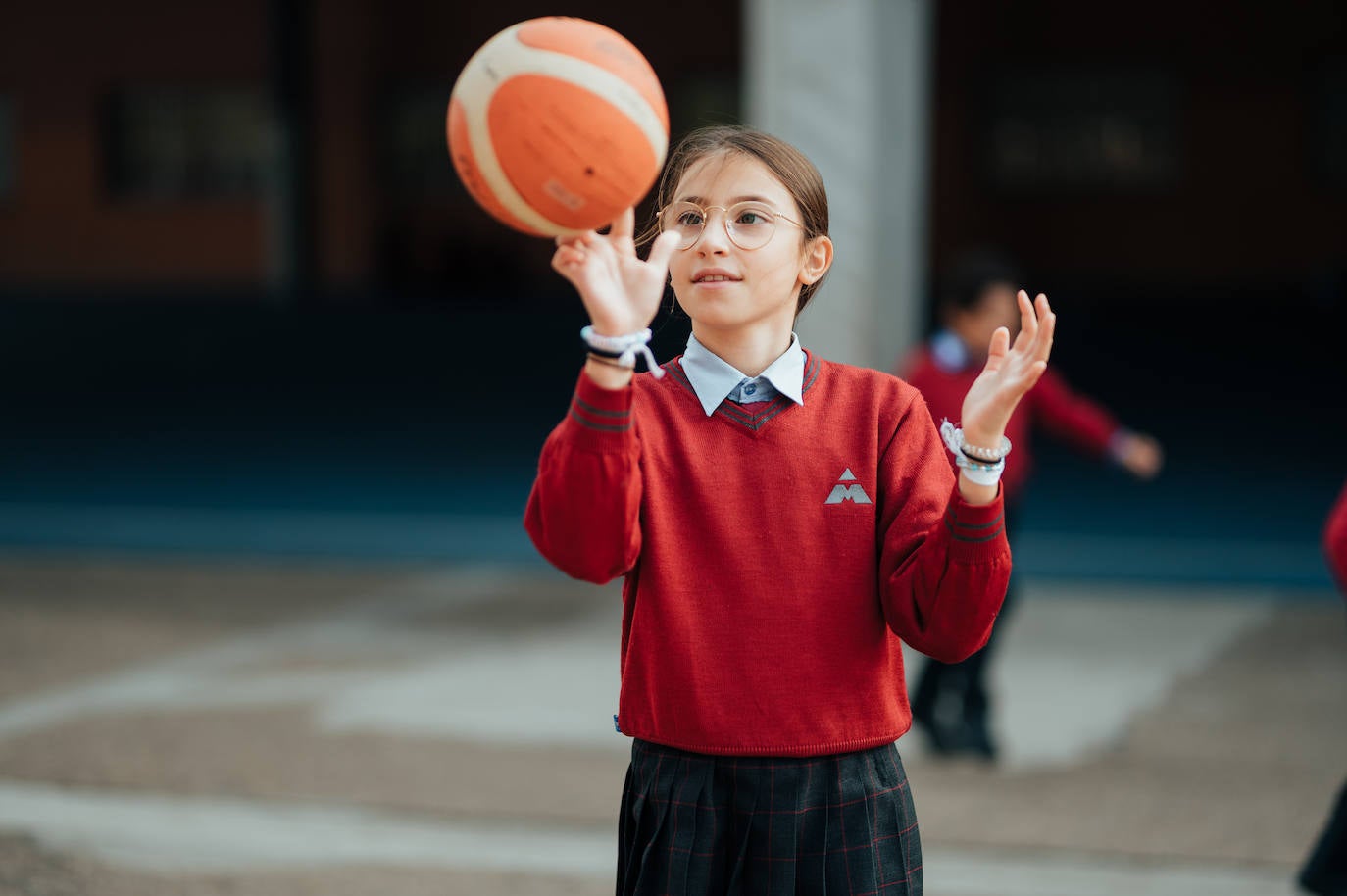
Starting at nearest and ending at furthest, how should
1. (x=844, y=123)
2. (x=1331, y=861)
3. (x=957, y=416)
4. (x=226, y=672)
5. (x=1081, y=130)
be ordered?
(x=1331, y=861) → (x=957, y=416) → (x=844, y=123) → (x=226, y=672) → (x=1081, y=130)

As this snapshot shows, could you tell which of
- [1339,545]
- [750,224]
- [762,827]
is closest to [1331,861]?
[1339,545]

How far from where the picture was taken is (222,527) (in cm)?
1040

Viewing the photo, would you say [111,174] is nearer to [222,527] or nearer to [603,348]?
[222,527]

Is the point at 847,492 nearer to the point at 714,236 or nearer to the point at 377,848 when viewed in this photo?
the point at 714,236

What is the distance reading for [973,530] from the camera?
2098 mm

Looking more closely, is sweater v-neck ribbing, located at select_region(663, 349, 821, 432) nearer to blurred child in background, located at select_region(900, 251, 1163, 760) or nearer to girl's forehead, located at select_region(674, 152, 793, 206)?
girl's forehead, located at select_region(674, 152, 793, 206)

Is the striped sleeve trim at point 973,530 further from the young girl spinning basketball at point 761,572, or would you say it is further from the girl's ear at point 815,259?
the girl's ear at point 815,259

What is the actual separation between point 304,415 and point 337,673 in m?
9.85

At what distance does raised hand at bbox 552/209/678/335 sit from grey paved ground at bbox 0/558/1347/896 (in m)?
2.76

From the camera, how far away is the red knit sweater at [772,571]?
225 cm

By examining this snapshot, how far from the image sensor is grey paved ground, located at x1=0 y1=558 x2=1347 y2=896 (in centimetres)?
470

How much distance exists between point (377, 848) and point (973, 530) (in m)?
3.17

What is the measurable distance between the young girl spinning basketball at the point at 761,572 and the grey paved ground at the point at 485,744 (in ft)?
7.61

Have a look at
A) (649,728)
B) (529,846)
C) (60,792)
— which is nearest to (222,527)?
(60,792)
